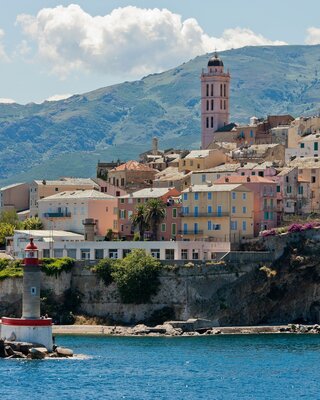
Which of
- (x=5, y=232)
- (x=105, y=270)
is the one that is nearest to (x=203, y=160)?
A: (x=5, y=232)

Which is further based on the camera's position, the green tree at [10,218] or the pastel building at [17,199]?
the pastel building at [17,199]

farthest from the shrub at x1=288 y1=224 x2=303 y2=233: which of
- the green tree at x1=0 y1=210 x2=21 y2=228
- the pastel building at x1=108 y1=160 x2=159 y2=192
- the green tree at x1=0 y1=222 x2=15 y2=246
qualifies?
the green tree at x1=0 y1=210 x2=21 y2=228

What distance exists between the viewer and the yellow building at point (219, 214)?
4626 inches

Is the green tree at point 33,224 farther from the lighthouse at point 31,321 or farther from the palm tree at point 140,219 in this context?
the lighthouse at point 31,321

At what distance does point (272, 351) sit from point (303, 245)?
19477 millimetres

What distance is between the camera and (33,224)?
12850 cm

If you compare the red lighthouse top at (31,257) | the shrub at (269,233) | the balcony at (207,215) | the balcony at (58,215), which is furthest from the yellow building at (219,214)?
the red lighthouse top at (31,257)

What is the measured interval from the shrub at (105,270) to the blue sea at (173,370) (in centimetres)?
938

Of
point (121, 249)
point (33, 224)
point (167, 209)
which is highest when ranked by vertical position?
point (167, 209)

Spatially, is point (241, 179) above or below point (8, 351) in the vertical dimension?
above

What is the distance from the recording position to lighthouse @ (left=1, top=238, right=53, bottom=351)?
90688 mm

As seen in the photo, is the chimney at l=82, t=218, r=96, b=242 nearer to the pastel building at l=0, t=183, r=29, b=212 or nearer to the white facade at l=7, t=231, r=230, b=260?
the white facade at l=7, t=231, r=230, b=260

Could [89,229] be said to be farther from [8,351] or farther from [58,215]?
[8,351]

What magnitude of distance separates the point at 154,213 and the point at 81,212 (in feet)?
28.6
